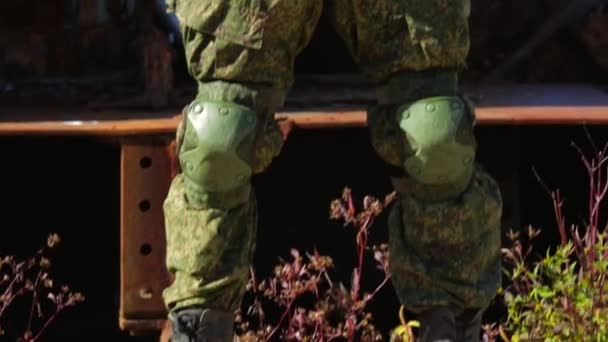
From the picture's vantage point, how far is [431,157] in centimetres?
307

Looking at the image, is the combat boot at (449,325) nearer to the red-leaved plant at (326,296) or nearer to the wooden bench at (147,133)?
the red-leaved plant at (326,296)

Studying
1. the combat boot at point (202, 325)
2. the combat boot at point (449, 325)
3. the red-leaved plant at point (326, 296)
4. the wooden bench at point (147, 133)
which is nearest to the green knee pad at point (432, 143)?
the combat boot at point (449, 325)

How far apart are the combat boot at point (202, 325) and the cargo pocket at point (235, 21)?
0.54m

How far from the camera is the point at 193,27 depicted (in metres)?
3.13

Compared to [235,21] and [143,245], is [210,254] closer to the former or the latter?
[235,21]

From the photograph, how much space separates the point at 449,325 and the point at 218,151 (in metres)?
0.58

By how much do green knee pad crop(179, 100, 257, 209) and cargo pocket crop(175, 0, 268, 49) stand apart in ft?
0.43

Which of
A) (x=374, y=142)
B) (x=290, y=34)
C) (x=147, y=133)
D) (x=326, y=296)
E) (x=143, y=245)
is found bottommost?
(x=326, y=296)

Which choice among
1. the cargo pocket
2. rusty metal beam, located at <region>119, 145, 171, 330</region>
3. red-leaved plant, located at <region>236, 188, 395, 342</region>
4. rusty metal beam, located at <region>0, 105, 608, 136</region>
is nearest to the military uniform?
the cargo pocket

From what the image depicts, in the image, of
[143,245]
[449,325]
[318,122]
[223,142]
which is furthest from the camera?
[318,122]

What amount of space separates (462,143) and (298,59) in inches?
86.4

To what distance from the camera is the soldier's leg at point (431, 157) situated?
10.2 ft

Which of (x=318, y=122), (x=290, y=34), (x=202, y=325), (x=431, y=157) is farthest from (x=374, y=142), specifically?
(x=318, y=122)

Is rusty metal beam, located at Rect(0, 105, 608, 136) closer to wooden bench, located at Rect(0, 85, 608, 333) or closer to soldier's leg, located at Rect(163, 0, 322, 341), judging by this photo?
wooden bench, located at Rect(0, 85, 608, 333)
